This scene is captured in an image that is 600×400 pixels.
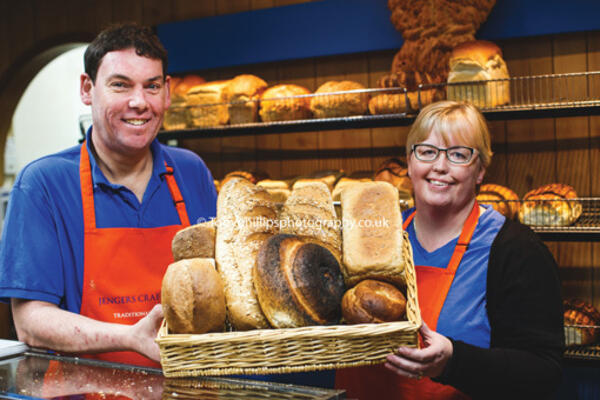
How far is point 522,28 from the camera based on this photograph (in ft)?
10.2

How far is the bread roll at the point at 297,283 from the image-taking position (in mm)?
1159

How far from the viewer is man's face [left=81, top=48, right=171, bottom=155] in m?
1.57

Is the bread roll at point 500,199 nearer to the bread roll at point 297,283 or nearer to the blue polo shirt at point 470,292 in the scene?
the blue polo shirt at point 470,292

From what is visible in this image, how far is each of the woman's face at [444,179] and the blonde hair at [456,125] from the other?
0.01 m

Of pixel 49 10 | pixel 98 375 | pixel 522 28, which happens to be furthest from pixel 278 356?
pixel 49 10

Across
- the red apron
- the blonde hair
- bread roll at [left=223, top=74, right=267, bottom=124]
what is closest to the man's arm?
the red apron

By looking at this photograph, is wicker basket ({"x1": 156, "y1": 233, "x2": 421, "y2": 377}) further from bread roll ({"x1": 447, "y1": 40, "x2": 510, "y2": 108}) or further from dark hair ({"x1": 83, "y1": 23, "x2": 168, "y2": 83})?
bread roll ({"x1": 447, "y1": 40, "x2": 510, "y2": 108})

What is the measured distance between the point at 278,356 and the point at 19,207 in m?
0.89

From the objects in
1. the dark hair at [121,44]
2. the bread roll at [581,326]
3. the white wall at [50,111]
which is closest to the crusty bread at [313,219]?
the dark hair at [121,44]

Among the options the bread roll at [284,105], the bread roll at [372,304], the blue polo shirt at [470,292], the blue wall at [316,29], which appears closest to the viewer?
the bread roll at [372,304]

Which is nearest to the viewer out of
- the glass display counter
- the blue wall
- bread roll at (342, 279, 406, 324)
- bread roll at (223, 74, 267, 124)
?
the glass display counter

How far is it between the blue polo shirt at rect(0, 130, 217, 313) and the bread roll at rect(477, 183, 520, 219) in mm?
1642

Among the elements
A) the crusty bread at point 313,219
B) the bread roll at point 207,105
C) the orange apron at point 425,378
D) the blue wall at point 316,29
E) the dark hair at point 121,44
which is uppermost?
the blue wall at point 316,29

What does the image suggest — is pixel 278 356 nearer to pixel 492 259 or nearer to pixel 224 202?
pixel 224 202
